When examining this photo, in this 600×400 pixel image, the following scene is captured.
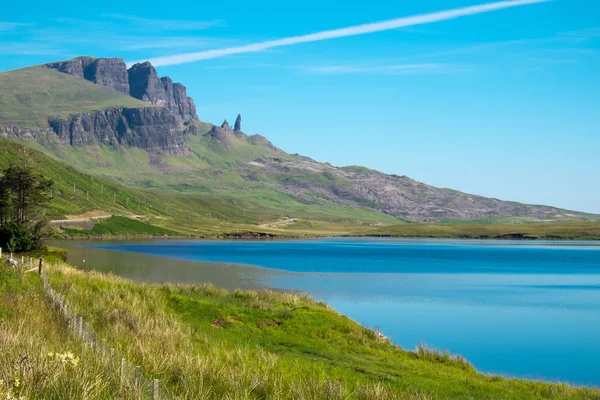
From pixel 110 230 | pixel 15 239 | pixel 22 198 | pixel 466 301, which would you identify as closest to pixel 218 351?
pixel 466 301

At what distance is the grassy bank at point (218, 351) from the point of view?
45.2 feet

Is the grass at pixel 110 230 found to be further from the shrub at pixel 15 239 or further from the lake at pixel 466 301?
the shrub at pixel 15 239

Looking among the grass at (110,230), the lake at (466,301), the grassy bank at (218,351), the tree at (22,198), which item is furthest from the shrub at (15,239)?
the grass at (110,230)

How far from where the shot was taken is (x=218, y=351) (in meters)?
22.2

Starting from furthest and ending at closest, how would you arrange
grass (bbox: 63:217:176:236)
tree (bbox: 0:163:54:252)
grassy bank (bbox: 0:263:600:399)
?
1. grass (bbox: 63:217:176:236)
2. tree (bbox: 0:163:54:252)
3. grassy bank (bbox: 0:263:600:399)

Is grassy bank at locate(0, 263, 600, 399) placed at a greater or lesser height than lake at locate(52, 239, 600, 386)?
greater

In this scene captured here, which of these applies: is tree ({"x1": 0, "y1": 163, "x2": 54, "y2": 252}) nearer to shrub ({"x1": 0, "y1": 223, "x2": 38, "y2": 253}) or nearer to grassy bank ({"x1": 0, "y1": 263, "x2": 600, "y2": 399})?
shrub ({"x1": 0, "y1": 223, "x2": 38, "y2": 253})

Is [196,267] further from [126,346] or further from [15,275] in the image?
[126,346]

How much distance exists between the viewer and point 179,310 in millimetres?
33594

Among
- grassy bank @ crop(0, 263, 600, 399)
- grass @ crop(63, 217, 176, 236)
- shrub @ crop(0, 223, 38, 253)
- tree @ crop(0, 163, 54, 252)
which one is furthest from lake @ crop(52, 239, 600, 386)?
grass @ crop(63, 217, 176, 236)

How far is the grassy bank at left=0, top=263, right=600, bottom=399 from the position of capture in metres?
13.8

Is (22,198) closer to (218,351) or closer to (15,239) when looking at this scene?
(15,239)

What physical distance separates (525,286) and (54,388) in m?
72.6

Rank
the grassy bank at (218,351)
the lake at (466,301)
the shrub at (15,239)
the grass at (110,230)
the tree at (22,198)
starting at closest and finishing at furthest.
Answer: the grassy bank at (218,351) → the lake at (466,301) → the shrub at (15,239) → the tree at (22,198) → the grass at (110,230)
